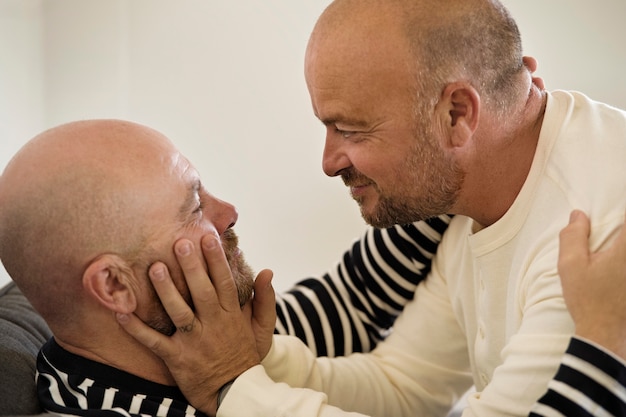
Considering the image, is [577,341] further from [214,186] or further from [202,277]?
[214,186]

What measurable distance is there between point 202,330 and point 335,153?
392 mm

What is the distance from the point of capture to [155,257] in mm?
1314

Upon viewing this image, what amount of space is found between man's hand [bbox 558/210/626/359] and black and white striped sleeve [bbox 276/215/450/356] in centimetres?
57

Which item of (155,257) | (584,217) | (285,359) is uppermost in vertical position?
(584,217)

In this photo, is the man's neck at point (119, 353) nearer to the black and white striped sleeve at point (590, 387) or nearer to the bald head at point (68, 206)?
the bald head at point (68, 206)

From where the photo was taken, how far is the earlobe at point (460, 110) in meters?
1.36

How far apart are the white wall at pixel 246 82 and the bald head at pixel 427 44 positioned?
4.10 ft

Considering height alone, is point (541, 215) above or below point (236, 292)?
above

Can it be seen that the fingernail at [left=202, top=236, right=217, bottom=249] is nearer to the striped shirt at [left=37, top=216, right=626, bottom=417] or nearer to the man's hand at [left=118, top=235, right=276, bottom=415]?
the man's hand at [left=118, top=235, right=276, bottom=415]

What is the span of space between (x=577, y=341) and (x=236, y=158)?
1.78m

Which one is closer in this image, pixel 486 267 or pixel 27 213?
pixel 27 213

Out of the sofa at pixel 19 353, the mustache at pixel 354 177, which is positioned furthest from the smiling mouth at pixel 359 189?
the sofa at pixel 19 353

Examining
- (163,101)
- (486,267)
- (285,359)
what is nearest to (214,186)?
(163,101)

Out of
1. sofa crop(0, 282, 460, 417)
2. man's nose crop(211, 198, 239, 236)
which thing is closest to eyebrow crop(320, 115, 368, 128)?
man's nose crop(211, 198, 239, 236)
